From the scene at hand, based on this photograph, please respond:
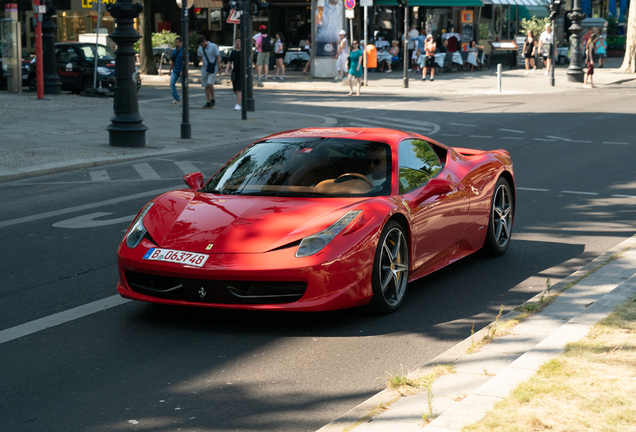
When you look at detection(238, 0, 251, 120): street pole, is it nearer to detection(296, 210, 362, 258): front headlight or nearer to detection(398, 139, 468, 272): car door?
detection(398, 139, 468, 272): car door

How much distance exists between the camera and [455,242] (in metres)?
6.93

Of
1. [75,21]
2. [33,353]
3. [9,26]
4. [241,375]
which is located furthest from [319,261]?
[75,21]

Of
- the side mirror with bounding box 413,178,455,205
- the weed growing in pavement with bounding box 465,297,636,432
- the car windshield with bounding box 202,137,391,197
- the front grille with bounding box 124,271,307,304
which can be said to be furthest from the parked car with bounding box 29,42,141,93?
the weed growing in pavement with bounding box 465,297,636,432

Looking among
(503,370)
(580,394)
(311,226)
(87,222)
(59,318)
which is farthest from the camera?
(87,222)

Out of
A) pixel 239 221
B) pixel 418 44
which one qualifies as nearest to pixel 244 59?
pixel 239 221

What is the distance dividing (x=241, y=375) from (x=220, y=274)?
30.8 inches

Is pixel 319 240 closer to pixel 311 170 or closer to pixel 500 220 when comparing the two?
pixel 311 170

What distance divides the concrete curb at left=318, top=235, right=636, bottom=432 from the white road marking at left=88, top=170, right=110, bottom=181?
845cm

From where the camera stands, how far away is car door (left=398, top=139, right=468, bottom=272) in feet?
20.7

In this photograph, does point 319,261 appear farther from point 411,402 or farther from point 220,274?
point 411,402

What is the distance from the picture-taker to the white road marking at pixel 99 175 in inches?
512

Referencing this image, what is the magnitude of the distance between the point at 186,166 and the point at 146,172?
31.7 inches

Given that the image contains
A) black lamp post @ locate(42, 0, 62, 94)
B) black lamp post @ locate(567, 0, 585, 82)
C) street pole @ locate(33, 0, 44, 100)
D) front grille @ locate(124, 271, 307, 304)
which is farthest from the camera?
black lamp post @ locate(567, 0, 585, 82)

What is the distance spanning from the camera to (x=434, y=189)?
6.52 meters
